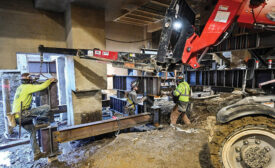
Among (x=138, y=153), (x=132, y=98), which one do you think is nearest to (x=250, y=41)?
(x=132, y=98)

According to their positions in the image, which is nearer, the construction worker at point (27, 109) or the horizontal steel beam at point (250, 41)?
the construction worker at point (27, 109)

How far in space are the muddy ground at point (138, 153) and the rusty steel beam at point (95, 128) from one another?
462mm

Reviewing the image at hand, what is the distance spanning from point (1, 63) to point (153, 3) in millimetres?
5924

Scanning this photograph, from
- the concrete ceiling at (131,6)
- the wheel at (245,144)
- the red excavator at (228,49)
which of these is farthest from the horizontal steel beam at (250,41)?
the wheel at (245,144)

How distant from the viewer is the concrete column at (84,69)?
5652 mm

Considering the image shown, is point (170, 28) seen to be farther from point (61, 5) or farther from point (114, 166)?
point (61, 5)

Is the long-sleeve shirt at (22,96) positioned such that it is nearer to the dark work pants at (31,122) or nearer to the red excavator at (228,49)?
the dark work pants at (31,122)

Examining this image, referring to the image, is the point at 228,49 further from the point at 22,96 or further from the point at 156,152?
the point at 22,96

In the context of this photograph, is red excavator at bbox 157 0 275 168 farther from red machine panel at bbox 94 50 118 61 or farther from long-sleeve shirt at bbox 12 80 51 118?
long-sleeve shirt at bbox 12 80 51 118

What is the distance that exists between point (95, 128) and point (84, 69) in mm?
2370

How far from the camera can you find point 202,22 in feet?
20.3

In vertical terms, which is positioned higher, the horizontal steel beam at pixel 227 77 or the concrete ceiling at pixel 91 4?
the concrete ceiling at pixel 91 4

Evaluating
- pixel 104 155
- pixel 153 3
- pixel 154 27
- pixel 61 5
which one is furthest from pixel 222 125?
pixel 154 27

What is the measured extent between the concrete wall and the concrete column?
0.66 meters
